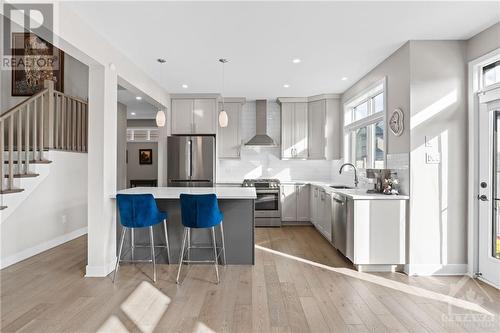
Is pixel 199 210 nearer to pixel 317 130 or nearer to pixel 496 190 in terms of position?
pixel 496 190

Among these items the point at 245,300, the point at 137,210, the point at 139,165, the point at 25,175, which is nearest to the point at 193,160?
the point at 137,210

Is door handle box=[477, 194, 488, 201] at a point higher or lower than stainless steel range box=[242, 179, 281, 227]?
higher

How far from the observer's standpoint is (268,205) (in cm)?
572

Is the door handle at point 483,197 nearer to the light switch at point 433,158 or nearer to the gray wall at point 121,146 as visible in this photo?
the light switch at point 433,158

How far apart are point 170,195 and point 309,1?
8.29ft

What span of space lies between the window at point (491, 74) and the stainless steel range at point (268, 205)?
3.55 m

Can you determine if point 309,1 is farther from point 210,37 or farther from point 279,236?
point 279,236

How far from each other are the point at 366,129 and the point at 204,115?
3.10m

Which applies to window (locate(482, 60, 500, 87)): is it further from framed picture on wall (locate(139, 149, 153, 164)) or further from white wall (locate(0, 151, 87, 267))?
framed picture on wall (locate(139, 149, 153, 164))

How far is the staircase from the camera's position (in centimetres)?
319

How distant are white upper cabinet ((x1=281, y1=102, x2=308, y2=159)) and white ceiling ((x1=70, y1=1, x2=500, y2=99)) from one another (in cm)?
163

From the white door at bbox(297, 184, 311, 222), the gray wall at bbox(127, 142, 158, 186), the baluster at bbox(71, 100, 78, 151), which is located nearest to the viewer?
the baluster at bbox(71, 100, 78, 151)

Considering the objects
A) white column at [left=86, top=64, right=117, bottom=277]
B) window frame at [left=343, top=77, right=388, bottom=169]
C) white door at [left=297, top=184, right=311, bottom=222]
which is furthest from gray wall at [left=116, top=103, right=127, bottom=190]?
window frame at [left=343, top=77, right=388, bottom=169]

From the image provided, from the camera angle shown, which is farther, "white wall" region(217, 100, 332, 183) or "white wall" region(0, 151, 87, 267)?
"white wall" region(217, 100, 332, 183)
